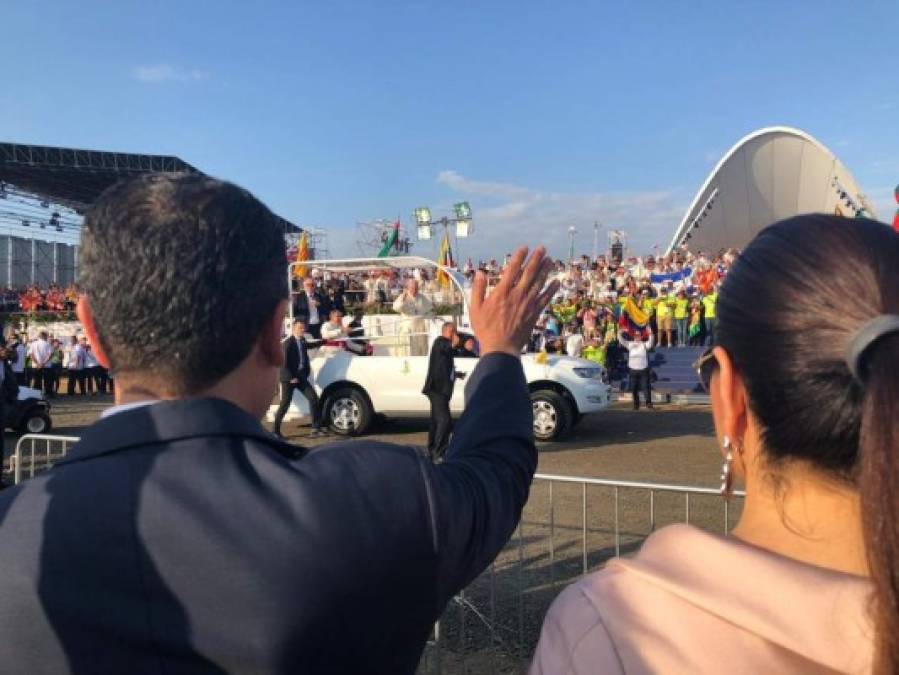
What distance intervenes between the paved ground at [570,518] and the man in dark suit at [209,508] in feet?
8.46

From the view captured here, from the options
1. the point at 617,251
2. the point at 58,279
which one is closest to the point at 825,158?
the point at 617,251

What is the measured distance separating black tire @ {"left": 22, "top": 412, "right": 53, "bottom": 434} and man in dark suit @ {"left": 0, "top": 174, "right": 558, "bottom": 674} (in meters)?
13.3

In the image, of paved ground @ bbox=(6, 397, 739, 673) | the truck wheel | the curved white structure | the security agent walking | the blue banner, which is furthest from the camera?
the curved white structure

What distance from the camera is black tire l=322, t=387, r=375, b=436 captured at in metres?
11.5

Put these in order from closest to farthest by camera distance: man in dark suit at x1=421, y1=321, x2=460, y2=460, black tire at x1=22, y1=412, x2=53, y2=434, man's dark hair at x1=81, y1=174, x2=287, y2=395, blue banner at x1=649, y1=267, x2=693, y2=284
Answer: man's dark hair at x1=81, y1=174, x2=287, y2=395 → man in dark suit at x1=421, y1=321, x2=460, y2=460 → black tire at x1=22, y1=412, x2=53, y2=434 → blue banner at x1=649, y1=267, x2=693, y2=284

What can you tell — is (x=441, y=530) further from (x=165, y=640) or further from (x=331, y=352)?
(x=331, y=352)

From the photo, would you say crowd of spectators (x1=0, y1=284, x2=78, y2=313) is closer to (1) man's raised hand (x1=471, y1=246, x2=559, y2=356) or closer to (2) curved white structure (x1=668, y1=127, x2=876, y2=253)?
(2) curved white structure (x1=668, y1=127, x2=876, y2=253)

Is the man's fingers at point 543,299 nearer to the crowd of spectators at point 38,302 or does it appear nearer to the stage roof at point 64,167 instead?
the crowd of spectators at point 38,302

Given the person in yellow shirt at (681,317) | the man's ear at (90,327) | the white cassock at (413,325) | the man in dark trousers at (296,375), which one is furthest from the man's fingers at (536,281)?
the person in yellow shirt at (681,317)

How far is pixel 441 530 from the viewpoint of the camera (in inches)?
46.6

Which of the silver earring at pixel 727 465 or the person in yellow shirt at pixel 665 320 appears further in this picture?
the person in yellow shirt at pixel 665 320

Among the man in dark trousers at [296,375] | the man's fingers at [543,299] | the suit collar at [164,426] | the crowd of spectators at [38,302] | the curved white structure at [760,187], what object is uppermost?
the curved white structure at [760,187]

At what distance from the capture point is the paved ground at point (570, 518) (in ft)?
13.5

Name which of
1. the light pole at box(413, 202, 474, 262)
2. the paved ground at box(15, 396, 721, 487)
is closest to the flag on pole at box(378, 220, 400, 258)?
the light pole at box(413, 202, 474, 262)
